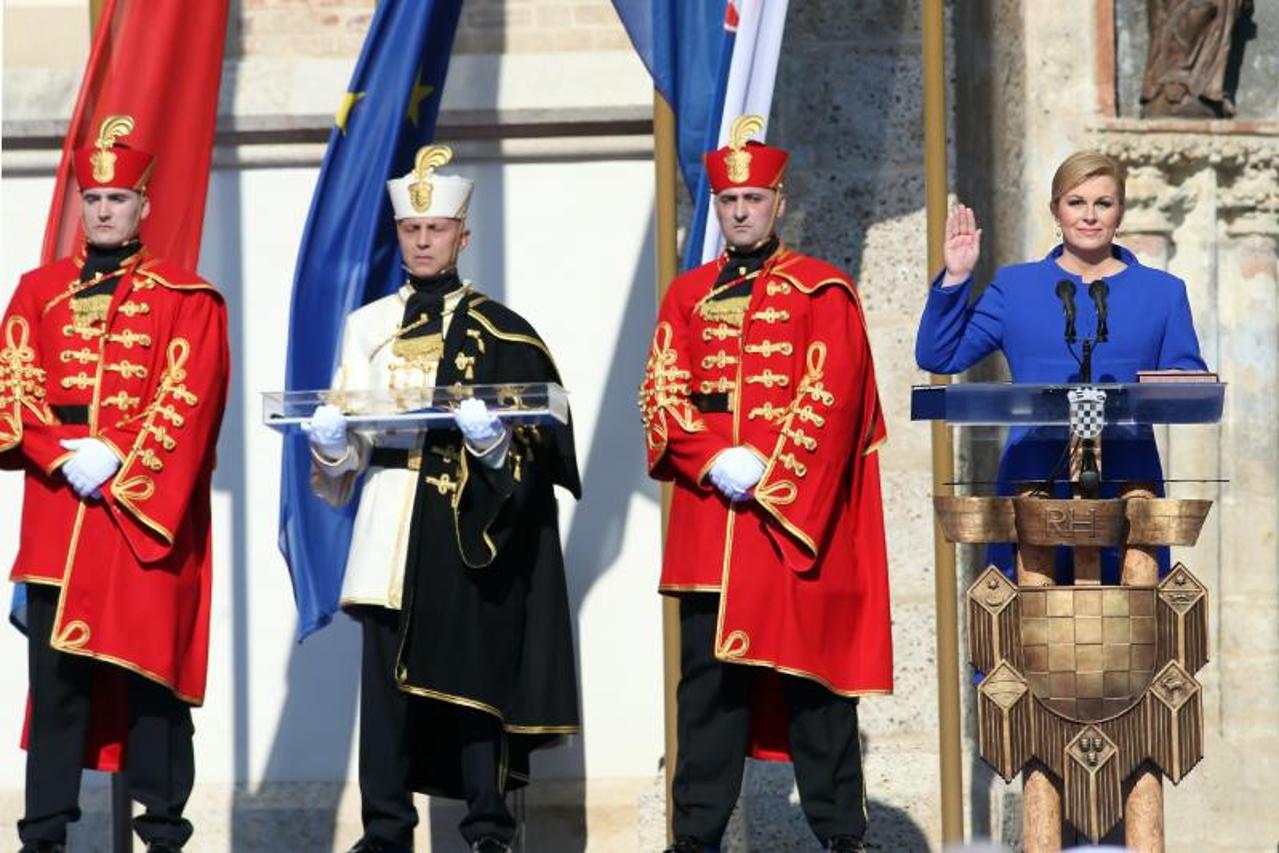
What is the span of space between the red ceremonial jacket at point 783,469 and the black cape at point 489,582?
42 cm

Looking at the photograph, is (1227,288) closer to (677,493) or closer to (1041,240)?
(1041,240)

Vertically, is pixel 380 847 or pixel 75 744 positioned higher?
pixel 75 744

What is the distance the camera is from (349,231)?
30.5 ft

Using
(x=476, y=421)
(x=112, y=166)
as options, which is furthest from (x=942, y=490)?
(x=112, y=166)

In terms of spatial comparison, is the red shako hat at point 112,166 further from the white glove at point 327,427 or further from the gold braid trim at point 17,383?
the white glove at point 327,427

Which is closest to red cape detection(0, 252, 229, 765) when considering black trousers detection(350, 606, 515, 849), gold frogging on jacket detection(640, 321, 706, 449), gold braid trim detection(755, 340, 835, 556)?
black trousers detection(350, 606, 515, 849)

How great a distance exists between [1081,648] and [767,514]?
1.00m

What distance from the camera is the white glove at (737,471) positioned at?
812cm

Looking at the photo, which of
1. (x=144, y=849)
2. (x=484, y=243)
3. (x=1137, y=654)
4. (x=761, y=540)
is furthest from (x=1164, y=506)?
(x=144, y=849)

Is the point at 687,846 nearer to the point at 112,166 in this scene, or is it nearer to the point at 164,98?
the point at 112,166

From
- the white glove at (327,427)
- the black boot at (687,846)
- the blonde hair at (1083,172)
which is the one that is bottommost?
the black boot at (687,846)

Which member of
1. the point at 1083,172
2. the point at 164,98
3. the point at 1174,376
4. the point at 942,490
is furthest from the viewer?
the point at 164,98

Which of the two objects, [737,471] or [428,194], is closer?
[737,471]

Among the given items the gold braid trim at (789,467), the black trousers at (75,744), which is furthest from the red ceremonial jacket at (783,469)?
the black trousers at (75,744)
